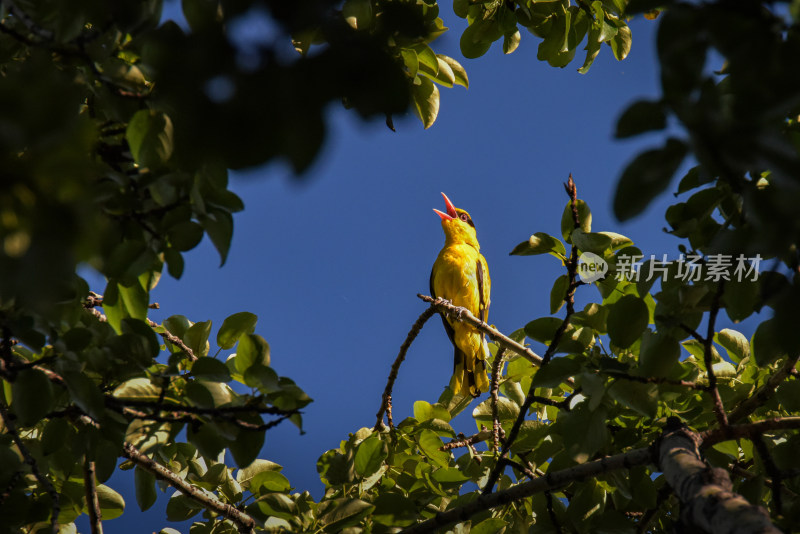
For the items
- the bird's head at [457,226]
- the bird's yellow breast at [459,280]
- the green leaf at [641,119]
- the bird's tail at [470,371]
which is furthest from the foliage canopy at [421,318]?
the bird's head at [457,226]

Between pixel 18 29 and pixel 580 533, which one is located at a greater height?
pixel 18 29

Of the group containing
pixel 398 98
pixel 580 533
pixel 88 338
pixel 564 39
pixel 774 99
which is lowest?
pixel 580 533

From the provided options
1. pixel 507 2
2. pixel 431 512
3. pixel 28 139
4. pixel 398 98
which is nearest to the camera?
pixel 28 139

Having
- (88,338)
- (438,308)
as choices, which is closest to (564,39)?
(438,308)

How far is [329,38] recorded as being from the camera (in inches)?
22.1

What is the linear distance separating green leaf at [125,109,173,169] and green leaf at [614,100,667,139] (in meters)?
0.81

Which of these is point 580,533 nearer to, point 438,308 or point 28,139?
point 438,308

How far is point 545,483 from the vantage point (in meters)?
1.46

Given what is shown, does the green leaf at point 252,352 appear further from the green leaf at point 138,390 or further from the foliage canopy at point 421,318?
the green leaf at point 138,390

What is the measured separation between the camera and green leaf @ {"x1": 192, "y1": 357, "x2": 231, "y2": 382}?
1313 mm

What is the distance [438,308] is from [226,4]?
2206 mm

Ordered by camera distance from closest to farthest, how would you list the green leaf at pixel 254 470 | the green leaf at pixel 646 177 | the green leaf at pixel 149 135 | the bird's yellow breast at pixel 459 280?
the green leaf at pixel 646 177 < the green leaf at pixel 149 135 < the green leaf at pixel 254 470 < the bird's yellow breast at pixel 459 280

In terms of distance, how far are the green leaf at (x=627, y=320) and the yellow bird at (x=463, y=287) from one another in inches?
137

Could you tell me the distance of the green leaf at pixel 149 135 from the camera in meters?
1.10
